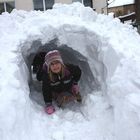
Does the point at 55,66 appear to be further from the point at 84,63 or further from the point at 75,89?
the point at 84,63

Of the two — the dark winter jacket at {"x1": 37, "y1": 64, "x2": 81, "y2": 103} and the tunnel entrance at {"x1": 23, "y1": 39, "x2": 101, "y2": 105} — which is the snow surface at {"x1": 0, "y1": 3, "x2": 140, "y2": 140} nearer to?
the tunnel entrance at {"x1": 23, "y1": 39, "x2": 101, "y2": 105}

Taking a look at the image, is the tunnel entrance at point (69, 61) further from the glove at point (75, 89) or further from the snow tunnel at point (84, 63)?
the glove at point (75, 89)

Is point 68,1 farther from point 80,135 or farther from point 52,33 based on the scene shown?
point 80,135

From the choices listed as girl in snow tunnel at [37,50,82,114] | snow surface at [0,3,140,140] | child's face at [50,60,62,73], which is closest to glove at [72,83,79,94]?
girl in snow tunnel at [37,50,82,114]

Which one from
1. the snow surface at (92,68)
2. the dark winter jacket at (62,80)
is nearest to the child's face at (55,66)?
the dark winter jacket at (62,80)

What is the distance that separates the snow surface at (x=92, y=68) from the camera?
126 inches

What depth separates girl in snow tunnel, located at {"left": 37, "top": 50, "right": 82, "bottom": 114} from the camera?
448 centimetres

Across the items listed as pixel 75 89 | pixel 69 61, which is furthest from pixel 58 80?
pixel 69 61

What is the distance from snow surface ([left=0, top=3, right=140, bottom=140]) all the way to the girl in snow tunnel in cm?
19

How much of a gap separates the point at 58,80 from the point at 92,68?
1.61 ft

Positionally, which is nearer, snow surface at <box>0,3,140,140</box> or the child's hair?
snow surface at <box>0,3,140,140</box>

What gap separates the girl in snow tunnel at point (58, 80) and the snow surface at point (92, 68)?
186 millimetres

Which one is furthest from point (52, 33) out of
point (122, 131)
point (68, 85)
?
point (122, 131)

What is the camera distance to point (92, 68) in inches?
181
